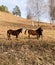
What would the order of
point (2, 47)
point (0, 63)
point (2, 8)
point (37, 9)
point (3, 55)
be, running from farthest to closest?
point (2, 8) → point (37, 9) → point (2, 47) → point (3, 55) → point (0, 63)

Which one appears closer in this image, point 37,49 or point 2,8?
point 37,49

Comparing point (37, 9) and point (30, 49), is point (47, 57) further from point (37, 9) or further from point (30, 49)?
point (37, 9)

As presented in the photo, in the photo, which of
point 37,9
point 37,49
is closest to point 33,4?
point 37,9

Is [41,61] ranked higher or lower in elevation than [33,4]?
lower

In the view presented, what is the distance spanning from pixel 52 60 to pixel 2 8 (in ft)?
240

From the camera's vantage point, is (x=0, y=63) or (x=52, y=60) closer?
(x=0, y=63)

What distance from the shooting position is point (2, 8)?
3371 inches

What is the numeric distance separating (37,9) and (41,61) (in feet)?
120

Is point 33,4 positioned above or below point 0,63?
above

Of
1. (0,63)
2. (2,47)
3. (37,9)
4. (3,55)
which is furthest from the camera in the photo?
(37,9)

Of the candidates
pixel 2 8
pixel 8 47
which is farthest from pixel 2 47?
pixel 2 8

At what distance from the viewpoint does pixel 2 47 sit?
1393cm

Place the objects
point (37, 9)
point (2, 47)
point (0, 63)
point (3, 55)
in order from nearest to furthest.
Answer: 1. point (0, 63)
2. point (3, 55)
3. point (2, 47)
4. point (37, 9)

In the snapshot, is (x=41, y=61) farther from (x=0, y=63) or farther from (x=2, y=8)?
(x=2, y=8)
